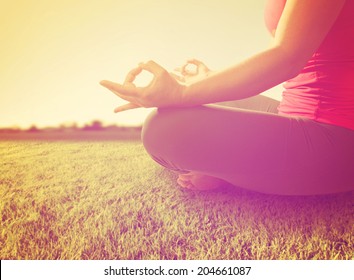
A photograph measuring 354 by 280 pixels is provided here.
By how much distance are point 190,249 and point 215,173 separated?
253 mm

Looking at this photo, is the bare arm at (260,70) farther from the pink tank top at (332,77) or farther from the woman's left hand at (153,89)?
the pink tank top at (332,77)

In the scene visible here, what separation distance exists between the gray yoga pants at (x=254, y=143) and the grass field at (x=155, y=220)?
6.7 inches

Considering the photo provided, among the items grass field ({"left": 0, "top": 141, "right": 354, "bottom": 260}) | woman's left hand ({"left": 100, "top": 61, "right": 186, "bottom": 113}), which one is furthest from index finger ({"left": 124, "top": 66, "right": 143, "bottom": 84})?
grass field ({"left": 0, "top": 141, "right": 354, "bottom": 260})

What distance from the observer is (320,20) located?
67cm

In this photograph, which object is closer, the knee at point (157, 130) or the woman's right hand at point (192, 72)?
the knee at point (157, 130)

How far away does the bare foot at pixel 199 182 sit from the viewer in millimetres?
1105

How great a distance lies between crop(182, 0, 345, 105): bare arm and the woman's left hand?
0.03 metres

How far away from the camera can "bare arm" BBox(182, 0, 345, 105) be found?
664 millimetres

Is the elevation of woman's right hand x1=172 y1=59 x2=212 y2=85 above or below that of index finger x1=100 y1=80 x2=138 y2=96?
above

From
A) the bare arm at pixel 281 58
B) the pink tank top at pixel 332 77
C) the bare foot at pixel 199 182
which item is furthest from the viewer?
the bare foot at pixel 199 182

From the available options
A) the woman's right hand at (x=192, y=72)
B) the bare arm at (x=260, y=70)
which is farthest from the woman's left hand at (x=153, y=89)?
the woman's right hand at (x=192, y=72)

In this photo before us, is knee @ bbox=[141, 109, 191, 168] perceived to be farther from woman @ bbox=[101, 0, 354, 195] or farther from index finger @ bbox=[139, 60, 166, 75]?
index finger @ bbox=[139, 60, 166, 75]

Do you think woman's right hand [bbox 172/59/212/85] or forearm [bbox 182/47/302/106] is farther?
woman's right hand [bbox 172/59/212/85]
